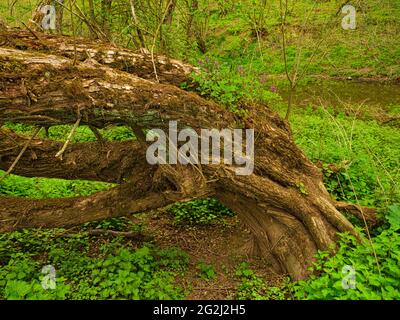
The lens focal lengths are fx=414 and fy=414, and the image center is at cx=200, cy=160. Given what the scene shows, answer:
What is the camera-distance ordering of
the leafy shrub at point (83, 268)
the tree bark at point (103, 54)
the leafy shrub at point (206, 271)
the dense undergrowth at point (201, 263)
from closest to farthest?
the tree bark at point (103, 54)
the dense undergrowth at point (201, 263)
the leafy shrub at point (83, 268)
the leafy shrub at point (206, 271)

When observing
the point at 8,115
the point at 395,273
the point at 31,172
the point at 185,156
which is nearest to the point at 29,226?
the point at 31,172

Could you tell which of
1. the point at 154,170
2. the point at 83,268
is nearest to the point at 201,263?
the point at 154,170

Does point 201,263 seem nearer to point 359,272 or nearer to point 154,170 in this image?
point 154,170

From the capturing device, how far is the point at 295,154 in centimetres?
449

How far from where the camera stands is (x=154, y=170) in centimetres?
450

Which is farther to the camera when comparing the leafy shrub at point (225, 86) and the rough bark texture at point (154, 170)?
the leafy shrub at point (225, 86)

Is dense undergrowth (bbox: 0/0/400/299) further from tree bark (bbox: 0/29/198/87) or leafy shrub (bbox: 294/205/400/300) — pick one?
tree bark (bbox: 0/29/198/87)

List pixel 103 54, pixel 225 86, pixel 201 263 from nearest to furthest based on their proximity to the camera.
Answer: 1. pixel 103 54
2. pixel 225 86
3. pixel 201 263

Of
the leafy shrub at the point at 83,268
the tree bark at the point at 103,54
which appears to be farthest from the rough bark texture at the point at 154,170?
the leafy shrub at the point at 83,268

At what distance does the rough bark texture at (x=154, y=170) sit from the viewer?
3.43 metres

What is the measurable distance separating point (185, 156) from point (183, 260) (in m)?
1.37

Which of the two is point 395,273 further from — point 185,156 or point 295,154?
point 185,156

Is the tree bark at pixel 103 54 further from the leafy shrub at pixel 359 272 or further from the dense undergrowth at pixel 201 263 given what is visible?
the leafy shrub at pixel 359 272

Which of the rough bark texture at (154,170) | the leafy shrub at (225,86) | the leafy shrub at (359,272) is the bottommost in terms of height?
the leafy shrub at (359,272)
